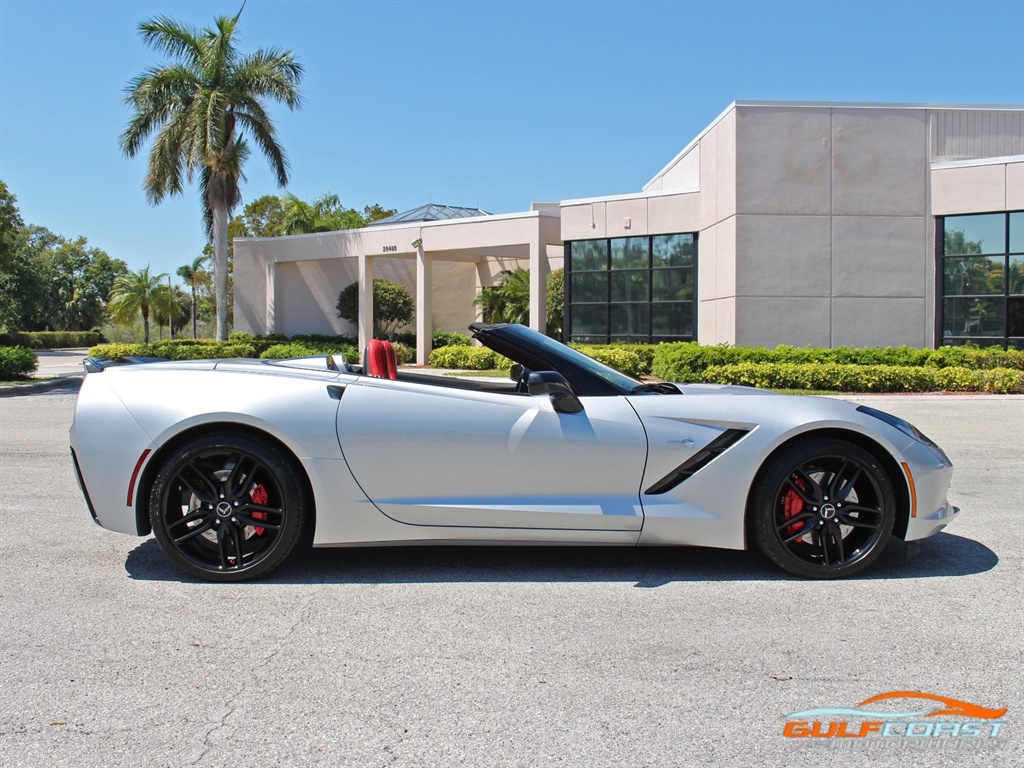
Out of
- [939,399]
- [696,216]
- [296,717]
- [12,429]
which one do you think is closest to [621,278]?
[696,216]

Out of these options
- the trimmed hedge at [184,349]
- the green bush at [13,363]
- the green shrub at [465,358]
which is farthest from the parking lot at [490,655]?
the trimmed hedge at [184,349]

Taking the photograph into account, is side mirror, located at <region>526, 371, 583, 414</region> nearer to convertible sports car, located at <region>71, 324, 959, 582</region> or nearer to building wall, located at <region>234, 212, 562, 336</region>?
convertible sports car, located at <region>71, 324, 959, 582</region>

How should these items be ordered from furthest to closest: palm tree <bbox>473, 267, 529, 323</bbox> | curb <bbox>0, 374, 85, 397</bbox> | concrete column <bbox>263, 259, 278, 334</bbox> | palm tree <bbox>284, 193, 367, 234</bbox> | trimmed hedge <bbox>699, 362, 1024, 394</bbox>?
palm tree <bbox>284, 193, 367, 234</bbox>
concrete column <bbox>263, 259, 278, 334</bbox>
palm tree <bbox>473, 267, 529, 323</bbox>
curb <bbox>0, 374, 85, 397</bbox>
trimmed hedge <bbox>699, 362, 1024, 394</bbox>

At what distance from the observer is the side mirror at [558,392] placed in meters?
4.47

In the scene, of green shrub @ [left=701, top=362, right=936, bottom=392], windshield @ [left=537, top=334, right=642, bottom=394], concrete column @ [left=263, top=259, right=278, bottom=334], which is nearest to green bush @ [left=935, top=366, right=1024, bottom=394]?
green shrub @ [left=701, top=362, right=936, bottom=392]

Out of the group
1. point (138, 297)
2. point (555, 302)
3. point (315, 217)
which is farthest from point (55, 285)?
point (555, 302)

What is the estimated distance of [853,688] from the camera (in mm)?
3203

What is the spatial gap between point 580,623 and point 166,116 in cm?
3105

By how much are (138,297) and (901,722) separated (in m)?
59.7

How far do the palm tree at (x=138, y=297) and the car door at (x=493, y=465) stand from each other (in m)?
56.0

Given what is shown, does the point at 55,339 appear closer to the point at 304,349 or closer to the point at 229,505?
the point at 304,349

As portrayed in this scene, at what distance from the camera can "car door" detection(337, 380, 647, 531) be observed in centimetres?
443

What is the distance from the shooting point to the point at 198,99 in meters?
29.8

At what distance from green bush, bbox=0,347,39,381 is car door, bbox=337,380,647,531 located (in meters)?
20.0
